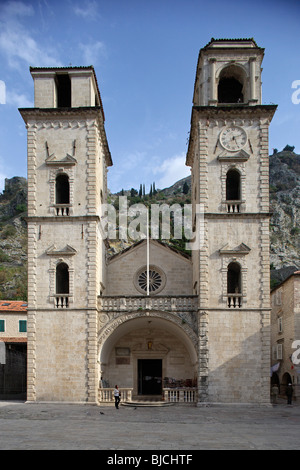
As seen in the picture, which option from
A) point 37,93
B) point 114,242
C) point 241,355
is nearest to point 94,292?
point 241,355

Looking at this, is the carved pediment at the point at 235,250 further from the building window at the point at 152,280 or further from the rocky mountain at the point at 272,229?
the rocky mountain at the point at 272,229

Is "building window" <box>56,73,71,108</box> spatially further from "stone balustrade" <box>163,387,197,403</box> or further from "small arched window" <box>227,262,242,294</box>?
"stone balustrade" <box>163,387,197,403</box>

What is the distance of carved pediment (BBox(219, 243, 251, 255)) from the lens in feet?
85.7

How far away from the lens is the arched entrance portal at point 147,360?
29.2 meters

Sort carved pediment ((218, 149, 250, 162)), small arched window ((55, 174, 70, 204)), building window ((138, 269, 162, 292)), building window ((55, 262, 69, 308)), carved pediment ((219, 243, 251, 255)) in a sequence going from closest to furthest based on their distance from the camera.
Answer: building window ((55, 262, 69, 308)), carved pediment ((219, 243, 251, 255)), carved pediment ((218, 149, 250, 162)), small arched window ((55, 174, 70, 204)), building window ((138, 269, 162, 292))

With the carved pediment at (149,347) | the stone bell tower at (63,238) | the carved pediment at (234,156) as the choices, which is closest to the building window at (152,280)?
the stone bell tower at (63,238)

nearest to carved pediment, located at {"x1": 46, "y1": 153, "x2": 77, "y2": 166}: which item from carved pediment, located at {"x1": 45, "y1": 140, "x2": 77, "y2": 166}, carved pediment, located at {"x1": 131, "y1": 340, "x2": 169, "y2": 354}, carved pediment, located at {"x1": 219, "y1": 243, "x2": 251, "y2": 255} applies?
carved pediment, located at {"x1": 45, "y1": 140, "x2": 77, "y2": 166}

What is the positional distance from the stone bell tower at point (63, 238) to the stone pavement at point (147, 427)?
1712 mm

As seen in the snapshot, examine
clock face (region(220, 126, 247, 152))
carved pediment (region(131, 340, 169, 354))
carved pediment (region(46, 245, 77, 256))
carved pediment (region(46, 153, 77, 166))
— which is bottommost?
carved pediment (region(131, 340, 169, 354))

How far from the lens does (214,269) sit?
26.2 m

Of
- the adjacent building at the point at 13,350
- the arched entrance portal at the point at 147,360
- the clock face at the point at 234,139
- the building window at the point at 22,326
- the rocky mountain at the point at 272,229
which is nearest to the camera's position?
the clock face at the point at 234,139

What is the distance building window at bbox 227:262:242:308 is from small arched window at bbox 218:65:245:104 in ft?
29.9

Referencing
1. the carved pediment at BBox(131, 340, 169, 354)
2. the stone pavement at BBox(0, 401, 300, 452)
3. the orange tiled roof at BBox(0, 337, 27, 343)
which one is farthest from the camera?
the orange tiled roof at BBox(0, 337, 27, 343)

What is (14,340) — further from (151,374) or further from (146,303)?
(146,303)
